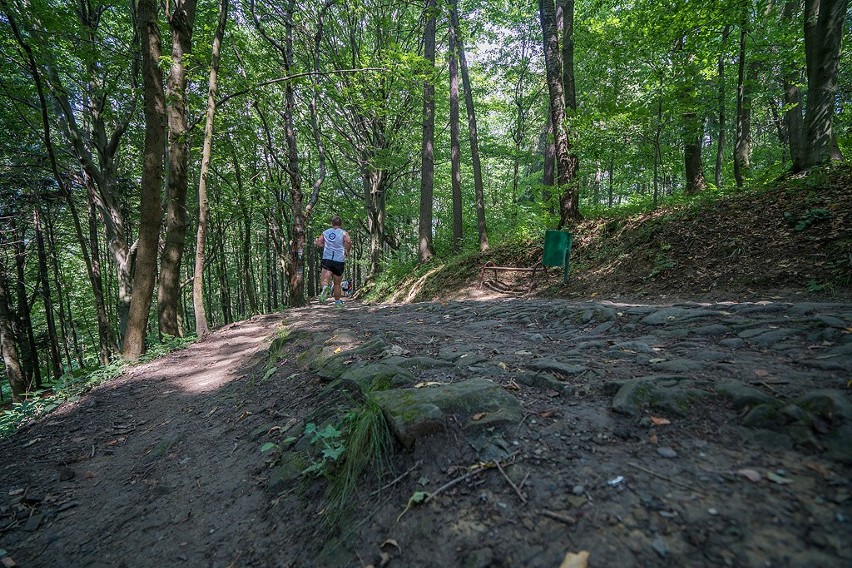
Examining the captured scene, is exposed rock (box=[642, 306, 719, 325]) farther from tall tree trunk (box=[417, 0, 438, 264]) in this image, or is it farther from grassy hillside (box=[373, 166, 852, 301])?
tall tree trunk (box=[417, 0, 438, 264])

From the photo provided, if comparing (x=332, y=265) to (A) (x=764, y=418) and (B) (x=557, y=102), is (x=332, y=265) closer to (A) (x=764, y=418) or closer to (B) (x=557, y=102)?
(B) (x=557, y=102)

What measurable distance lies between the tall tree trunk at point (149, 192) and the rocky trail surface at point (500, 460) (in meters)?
2.58

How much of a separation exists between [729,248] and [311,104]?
1210cm

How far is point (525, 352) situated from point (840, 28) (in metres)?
8.38

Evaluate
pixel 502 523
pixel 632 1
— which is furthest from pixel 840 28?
pixel 502 523

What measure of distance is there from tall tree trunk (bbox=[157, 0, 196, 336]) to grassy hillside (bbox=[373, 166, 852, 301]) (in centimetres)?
761

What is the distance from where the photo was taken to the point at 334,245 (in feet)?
29.4

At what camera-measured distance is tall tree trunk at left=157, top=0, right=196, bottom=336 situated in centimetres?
668

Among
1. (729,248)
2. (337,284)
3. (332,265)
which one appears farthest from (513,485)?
(337,284)

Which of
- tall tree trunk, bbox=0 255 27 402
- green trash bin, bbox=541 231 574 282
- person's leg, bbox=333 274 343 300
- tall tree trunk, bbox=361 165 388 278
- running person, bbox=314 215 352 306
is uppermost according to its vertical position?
tall tree trunk, bbox=361 165 388 278

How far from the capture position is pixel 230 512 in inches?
89.3

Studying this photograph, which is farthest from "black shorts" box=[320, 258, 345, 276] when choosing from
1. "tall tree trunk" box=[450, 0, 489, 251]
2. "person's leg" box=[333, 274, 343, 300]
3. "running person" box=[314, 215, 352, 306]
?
"tall tree trunk" box=[450, 0, 489, 251]

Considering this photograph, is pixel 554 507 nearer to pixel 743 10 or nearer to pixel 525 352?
pixel 525 352

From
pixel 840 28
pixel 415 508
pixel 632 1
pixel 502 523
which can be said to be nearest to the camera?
pixel 502 523
